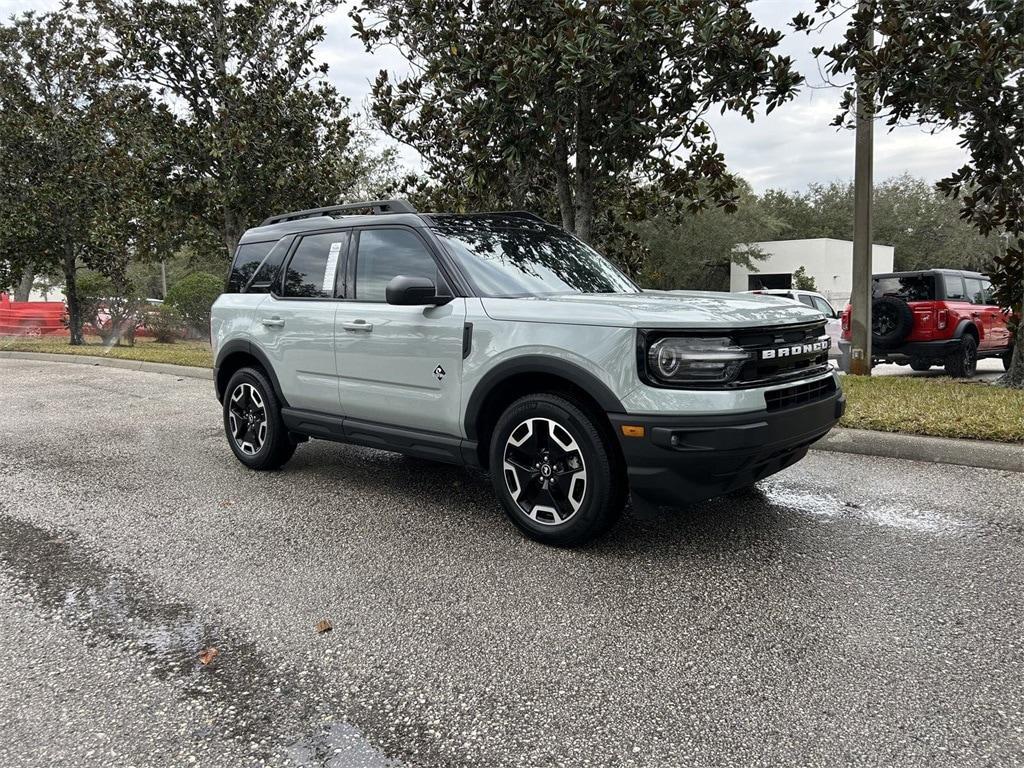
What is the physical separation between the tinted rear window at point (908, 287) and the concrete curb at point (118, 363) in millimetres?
10916

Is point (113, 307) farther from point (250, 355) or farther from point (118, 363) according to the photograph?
point (250, 355)

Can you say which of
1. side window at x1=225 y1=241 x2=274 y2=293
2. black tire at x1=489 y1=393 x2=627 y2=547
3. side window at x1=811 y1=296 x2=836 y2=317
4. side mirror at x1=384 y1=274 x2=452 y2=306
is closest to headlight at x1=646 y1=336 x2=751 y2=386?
black tire at x1=489 y1=393 x2=627 y2=547

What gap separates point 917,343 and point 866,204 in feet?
9.39

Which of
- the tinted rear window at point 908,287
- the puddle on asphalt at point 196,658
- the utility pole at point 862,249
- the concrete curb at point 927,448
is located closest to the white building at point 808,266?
the tinted rear window at point 908,287

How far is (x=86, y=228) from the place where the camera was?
62.4 feet

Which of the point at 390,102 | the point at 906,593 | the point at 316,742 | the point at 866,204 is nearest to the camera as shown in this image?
the point at 316,742

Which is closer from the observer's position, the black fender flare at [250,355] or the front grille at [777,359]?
the front grille at [777,359]

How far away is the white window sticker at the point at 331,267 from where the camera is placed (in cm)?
529

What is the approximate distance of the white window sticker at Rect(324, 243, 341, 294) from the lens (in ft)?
17.4

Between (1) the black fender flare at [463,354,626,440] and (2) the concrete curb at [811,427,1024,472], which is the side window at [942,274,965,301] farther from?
(1) the black fender flare at [463,354,626,440]

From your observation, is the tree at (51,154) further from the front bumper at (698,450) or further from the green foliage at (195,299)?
the front bumper at (698,450)

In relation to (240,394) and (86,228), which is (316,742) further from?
(86,228)

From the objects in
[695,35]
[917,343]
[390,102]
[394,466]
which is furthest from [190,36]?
[917,343]

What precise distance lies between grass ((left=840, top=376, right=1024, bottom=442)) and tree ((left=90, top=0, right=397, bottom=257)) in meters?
10.5
